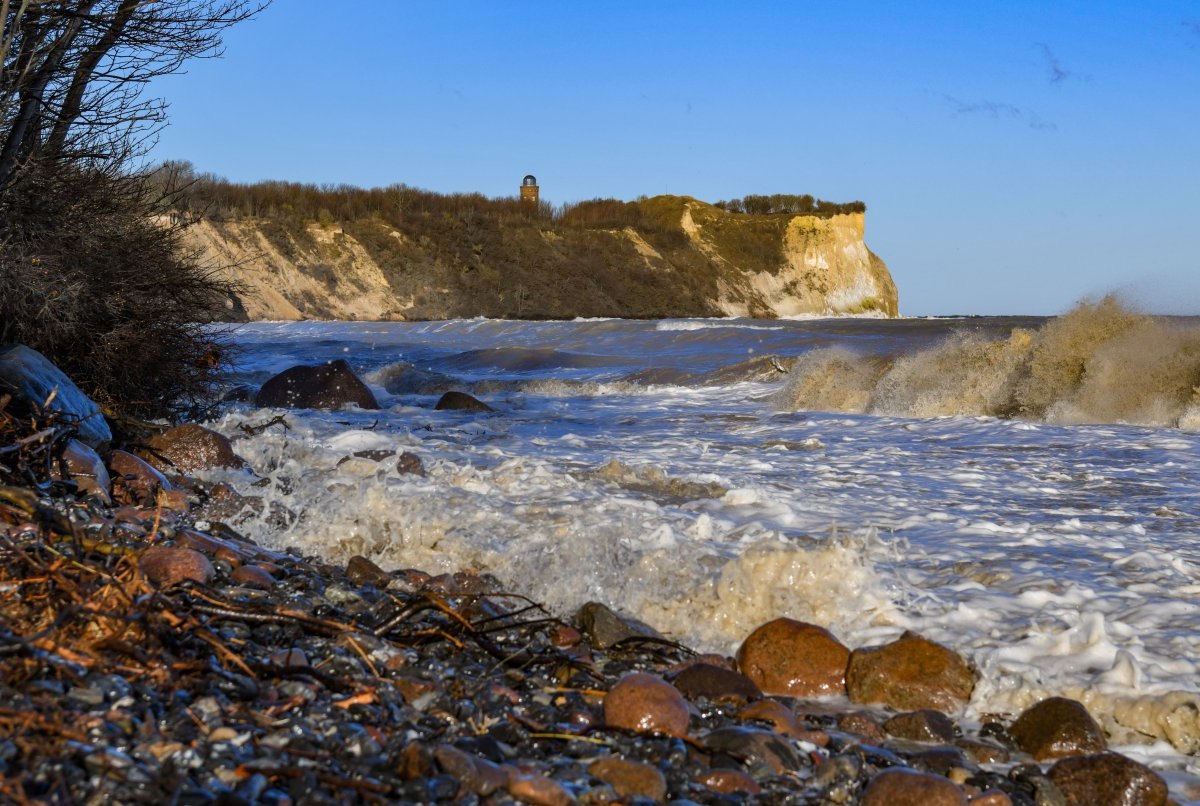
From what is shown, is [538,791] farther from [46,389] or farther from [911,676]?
[46,389]

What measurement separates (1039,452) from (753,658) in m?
5.03

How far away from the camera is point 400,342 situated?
2536cm

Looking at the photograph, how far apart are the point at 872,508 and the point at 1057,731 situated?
2.68m

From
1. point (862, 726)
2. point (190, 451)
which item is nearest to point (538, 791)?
point (862, 726)

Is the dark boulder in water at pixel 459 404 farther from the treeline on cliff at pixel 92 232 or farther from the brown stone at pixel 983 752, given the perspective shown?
the brown stone at pixel 983 752

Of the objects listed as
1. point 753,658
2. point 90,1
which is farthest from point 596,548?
point 90,1

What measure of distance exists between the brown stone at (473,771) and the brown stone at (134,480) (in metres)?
3.11

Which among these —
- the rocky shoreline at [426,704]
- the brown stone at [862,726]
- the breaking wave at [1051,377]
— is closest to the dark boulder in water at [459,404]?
the breaking wave at [1051,377]

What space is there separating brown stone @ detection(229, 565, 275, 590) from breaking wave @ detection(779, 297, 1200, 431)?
8.20 meters

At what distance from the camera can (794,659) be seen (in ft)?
10.3

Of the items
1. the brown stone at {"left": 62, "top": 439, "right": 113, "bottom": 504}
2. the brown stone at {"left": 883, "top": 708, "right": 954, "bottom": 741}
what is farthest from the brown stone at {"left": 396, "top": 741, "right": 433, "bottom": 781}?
the brown stone at {"left": 62, "top": 439, "right": 113, "bottom": 504}

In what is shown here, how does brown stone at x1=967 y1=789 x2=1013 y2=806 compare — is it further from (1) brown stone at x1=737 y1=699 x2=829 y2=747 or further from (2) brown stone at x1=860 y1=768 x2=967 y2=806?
(1) brown stone at x1=737 y1=699 x2=829 y2=747

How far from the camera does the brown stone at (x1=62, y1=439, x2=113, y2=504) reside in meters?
4.16

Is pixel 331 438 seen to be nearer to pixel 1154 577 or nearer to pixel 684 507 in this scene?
pixel 684 507
